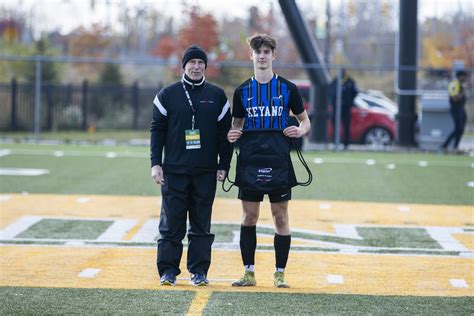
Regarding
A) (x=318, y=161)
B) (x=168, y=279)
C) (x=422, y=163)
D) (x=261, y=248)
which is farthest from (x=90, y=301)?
(x=422, y=163)

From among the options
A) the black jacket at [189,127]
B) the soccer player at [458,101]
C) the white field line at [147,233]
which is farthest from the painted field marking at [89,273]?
the soccer player at [458,101]

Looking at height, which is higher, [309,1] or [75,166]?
[309,1]

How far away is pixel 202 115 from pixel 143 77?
1632 inches

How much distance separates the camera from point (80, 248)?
9633 mm

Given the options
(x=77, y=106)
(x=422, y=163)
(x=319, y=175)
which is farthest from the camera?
(x=77, y=106)

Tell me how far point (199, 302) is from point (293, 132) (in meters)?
1.45

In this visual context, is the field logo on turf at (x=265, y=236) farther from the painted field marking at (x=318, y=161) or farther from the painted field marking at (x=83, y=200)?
the painted field marking at (x=318, y=161)

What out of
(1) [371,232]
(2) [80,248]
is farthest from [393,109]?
(2) [80,248]

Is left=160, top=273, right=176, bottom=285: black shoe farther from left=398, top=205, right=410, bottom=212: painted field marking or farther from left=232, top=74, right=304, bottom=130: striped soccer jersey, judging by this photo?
left=398, top=205, right=410, bottom=212: painted field marking

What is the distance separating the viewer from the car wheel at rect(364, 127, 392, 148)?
2606cm

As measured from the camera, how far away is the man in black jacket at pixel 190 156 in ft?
25.9

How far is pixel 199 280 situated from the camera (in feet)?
25.7

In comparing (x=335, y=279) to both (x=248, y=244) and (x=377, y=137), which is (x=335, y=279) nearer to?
(x=248, y=244)

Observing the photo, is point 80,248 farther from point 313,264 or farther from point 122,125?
point 122,125
